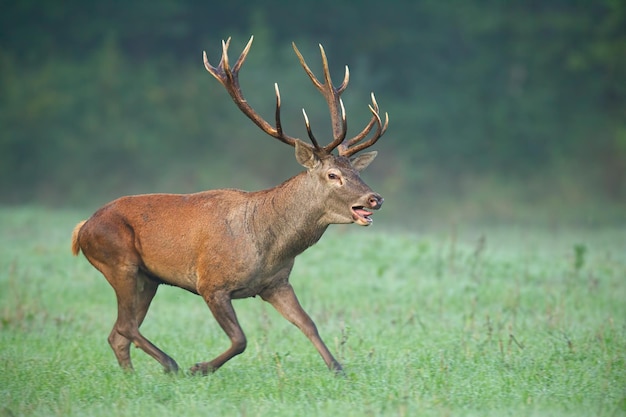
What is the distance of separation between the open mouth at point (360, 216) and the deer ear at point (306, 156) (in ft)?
1.68

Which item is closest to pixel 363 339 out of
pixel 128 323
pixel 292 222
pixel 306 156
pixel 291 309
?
pixel 291 309

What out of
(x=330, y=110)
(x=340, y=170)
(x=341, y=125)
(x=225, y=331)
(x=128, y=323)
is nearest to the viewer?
(x=225, y=331)

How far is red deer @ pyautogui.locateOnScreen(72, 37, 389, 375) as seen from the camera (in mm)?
7984

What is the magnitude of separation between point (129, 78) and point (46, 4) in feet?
11.5

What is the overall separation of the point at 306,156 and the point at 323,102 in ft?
81.3

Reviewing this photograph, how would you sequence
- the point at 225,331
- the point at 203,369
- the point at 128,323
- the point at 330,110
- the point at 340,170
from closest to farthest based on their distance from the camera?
the point at 203,369 < the point at 225,331 < the point at 340,170 < the point at 128,323 < the point at 330,110

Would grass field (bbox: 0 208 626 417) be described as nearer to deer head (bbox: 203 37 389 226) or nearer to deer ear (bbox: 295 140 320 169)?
deer head (bbox: 203 37 389 226)

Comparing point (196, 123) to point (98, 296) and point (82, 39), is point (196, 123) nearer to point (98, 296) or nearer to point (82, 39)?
point (82, 39)

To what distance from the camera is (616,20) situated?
2983 cm

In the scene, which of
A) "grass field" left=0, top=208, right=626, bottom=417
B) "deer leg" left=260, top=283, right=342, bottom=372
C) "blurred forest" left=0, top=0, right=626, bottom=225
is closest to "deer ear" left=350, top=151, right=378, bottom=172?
"deer leg" left=260, top=283, right=342, bottom=372

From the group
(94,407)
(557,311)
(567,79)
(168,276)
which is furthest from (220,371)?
(567,79)

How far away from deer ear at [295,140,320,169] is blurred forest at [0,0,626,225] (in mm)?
20894

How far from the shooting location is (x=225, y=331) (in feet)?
26.1

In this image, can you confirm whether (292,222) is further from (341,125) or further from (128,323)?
(128,323)
